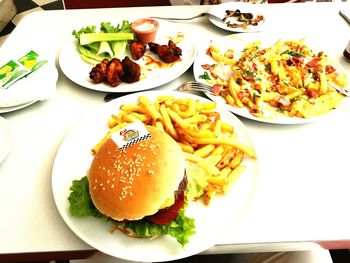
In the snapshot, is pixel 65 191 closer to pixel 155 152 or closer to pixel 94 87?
pixel 155 152

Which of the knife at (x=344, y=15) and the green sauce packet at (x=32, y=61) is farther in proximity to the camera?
the knife at (x=344, y=15)

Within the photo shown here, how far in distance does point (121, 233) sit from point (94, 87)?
34.2 inches

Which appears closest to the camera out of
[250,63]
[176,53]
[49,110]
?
[49,110]

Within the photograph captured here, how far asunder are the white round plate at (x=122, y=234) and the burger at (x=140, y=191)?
4 cm

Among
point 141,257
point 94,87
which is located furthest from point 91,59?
point 141,257

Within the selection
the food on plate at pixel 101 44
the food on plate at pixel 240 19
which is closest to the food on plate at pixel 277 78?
the food on plate at pixel 240 19

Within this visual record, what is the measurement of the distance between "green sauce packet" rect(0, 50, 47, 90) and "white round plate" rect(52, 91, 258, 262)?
0.48 meters

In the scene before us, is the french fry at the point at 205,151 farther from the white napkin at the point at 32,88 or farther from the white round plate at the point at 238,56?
the white napkin at the point at 32,88

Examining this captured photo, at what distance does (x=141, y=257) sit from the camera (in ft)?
3.54

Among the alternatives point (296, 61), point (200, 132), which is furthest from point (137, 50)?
point (296, 61)

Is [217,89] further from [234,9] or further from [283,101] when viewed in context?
[234,9]

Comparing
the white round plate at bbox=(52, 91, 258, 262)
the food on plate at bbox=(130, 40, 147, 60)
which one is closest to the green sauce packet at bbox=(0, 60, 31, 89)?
the white round plate at bbox=(52, 91, 258, 262)

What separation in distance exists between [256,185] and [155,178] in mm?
432

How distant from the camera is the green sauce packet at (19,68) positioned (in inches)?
65.7
